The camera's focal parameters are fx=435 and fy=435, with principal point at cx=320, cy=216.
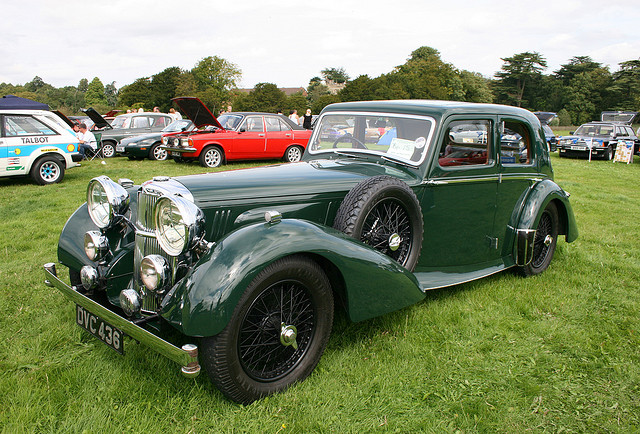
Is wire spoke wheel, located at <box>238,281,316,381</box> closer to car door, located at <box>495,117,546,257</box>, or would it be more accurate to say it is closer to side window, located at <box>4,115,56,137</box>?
car door, located at <box>495,117,546,257</box>

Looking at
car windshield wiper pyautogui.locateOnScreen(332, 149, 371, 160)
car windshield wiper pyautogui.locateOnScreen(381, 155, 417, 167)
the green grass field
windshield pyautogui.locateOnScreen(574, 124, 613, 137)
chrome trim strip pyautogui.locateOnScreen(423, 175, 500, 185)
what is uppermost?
windshield pyautogui.locateOnScreen(574, 124, 613, 137)

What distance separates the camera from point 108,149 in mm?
15617

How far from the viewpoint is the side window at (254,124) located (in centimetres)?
1342

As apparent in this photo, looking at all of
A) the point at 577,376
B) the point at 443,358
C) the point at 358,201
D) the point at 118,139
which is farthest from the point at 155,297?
the point at 118,139

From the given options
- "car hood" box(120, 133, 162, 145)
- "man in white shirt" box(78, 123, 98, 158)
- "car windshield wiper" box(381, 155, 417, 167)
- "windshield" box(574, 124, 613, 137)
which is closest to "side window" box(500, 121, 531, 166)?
"car windshield wiper" box(381, 155, 417, 167)

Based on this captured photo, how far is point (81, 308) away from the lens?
279 cm

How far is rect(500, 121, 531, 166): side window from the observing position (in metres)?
4.38

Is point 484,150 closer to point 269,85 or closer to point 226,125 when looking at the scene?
point 226,125

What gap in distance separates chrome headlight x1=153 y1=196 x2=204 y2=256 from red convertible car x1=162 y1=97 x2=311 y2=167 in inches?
402

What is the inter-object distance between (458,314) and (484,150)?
62.9 inches

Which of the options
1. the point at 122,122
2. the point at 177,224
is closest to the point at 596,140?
the point at 122,122

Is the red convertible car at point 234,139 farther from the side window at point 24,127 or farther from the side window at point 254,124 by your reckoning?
the side window at point 24,127

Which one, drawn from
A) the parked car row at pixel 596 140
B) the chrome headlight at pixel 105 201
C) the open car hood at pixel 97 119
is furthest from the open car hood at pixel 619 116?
the chrome headlight at pixel 105 201

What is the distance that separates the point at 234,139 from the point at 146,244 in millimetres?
10742
